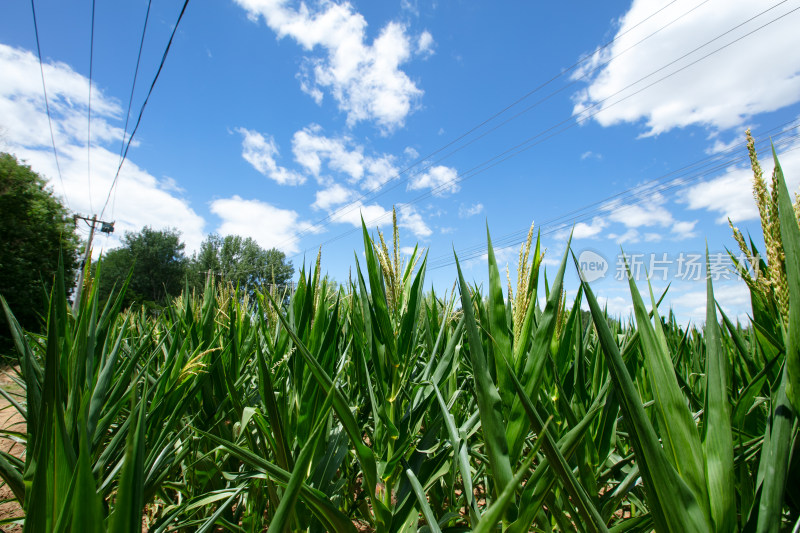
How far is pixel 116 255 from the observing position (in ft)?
117

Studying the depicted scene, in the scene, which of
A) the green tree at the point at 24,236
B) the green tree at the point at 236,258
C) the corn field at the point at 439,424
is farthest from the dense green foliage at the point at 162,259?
the corn field at the point at 439,424

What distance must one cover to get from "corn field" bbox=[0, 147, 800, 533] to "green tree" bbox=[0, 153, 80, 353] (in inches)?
768

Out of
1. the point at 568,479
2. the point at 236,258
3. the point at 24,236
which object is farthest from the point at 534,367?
the point at 236,258

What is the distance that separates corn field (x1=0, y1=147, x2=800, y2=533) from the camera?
21.3 inches

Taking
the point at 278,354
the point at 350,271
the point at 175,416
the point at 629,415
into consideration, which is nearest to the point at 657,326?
the point at 629,415

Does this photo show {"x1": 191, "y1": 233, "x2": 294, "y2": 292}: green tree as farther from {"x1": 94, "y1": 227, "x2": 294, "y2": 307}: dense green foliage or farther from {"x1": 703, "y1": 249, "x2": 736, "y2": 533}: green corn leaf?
{"x1": 703, "y1": 249, "x2": 736, "y2": 533}: green corn leaf

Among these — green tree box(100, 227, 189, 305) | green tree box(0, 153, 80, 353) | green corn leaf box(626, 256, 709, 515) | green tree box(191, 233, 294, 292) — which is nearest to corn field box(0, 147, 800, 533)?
green corn leaf box(626, 256, 709, 515)

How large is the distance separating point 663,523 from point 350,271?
3.96ft

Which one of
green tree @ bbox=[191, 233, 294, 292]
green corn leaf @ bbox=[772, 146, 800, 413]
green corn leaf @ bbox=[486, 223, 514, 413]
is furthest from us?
green tree @ bbox=[191, 233, 294, 292]

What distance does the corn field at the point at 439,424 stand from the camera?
54cm

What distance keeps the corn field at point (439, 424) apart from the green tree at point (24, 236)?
768 inches

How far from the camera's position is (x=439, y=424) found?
1199mm

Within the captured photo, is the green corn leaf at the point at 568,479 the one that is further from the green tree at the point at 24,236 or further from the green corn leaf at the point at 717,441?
the green tree at the point at 24,236

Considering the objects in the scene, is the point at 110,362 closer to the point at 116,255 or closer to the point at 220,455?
the point at 220,455
